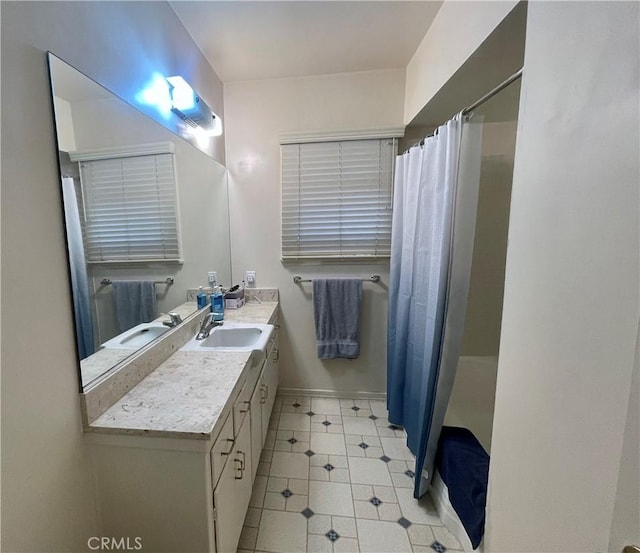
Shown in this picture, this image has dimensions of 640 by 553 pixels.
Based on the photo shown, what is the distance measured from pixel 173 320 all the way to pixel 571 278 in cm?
170

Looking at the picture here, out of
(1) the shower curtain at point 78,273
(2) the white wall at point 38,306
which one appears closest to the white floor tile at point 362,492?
(2) the white wall at point 38,306

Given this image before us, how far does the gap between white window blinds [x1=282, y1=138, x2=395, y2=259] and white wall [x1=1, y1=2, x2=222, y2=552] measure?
144 cm

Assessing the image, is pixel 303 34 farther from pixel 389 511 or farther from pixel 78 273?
pixel 389 511

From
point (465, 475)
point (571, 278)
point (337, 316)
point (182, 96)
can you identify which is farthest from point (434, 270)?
point (182, 96)

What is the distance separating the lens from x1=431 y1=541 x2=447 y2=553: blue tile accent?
134cm

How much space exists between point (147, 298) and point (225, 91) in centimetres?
188

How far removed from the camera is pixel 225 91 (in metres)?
2.29

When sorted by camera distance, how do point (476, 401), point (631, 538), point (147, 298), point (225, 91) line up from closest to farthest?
1. point (631, 538)
2. point (147, 298)
3. point (476, 401)
4. point (225, 91)

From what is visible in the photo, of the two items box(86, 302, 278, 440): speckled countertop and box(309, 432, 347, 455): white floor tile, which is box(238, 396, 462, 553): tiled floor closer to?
box(309, 432, 347, 455): white floor tile

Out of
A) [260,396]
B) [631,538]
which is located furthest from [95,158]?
[631,538]

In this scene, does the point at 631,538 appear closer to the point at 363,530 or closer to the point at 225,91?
the point at 363,530

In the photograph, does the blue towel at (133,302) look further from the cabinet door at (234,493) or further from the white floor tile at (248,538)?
the white floor tile at (248,538)

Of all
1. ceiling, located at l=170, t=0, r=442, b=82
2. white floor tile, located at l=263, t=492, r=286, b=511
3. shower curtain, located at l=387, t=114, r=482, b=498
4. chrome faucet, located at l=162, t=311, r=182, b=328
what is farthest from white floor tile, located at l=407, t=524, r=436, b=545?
ceiling, located at l=170, t=0, r=442, b=82

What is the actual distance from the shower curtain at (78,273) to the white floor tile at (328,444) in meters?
1.57
